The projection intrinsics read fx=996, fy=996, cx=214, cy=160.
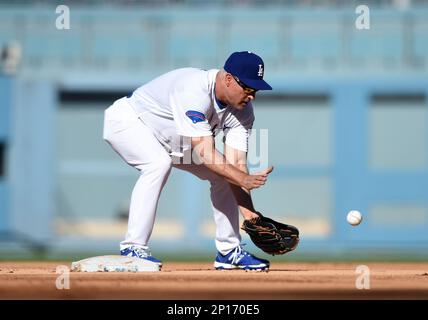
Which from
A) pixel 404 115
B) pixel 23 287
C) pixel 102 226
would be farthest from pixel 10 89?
pixel 23 287

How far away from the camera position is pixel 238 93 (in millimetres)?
5719

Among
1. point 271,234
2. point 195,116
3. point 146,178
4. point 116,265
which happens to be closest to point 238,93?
point 195,116

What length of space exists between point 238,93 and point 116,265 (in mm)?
1228

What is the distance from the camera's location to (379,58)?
18.5m

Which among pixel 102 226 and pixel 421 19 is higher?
pixel 421 19

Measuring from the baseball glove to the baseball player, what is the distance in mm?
90

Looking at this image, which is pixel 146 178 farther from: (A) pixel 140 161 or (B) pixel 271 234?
(B) pixel 271 234

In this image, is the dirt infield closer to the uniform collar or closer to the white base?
the white base

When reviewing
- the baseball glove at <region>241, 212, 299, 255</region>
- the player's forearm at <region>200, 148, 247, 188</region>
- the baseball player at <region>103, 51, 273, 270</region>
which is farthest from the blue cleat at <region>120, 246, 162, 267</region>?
the player's forearm at <region>200, 148, 247, 188</region>

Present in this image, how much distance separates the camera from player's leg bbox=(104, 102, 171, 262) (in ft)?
19.2

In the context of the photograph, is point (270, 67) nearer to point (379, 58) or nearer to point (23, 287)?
point (379, 58)

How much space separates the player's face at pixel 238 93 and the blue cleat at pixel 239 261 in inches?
38.7

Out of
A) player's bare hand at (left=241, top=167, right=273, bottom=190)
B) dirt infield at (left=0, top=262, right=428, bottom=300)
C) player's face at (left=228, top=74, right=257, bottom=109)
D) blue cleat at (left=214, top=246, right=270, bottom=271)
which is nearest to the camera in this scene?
dirt infield at (left=0, top=262, right=428, bottom=300)
